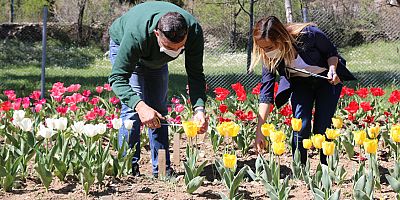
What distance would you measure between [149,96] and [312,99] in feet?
A: 3.57

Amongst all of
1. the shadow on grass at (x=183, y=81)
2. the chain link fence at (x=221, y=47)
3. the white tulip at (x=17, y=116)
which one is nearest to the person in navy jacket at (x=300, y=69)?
the white tulip at (x=17, y=116)

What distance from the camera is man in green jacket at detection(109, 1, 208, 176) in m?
2.90

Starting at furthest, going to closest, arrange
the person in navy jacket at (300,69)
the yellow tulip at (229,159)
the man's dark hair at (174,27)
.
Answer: the person in navy jacket at (300,69) < the man's dark hair at (174,27) < the yellow tulip at (229,159)

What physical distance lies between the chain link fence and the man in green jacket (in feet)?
18.9

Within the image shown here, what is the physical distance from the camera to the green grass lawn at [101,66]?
10.4 metres

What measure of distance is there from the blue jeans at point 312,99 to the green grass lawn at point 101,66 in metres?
5.48

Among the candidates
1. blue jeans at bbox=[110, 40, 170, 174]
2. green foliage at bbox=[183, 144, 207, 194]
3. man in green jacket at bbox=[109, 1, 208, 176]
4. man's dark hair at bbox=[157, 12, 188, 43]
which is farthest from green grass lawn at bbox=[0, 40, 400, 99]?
man's dark hair at bbox=[157, 12, 188, 43]

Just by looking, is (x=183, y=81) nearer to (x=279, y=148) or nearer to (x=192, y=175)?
(x=192, y=175)

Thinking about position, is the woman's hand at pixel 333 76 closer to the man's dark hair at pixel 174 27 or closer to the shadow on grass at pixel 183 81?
the man's dark hair at pixel 174 27

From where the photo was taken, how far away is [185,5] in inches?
865

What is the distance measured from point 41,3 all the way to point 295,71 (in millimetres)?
20890

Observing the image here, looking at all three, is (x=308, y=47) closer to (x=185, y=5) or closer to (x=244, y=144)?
(x=244, y=144)

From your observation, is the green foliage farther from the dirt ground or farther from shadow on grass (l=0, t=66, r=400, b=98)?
shadow on grass (l=0, t=66, r=400, b=98)

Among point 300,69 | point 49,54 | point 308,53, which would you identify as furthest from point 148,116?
point 49,54
